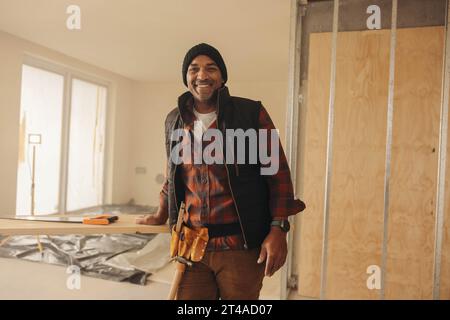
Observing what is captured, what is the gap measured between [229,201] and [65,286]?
2.20m

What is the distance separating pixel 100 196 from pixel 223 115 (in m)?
5.94

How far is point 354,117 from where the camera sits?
A: 8.49 feet

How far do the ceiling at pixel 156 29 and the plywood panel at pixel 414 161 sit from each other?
1.18m

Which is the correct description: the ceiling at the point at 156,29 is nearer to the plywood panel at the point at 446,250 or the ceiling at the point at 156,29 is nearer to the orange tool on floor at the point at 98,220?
the plywood panel at the point at 446,250

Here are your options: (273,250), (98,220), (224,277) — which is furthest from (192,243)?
(98,220)

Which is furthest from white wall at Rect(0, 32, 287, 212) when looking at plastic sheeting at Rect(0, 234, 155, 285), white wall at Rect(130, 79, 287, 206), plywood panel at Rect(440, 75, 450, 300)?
plywood panel at Rect(440, 75, 450, 300)

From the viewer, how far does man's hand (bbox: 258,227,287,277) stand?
1293 millimetres

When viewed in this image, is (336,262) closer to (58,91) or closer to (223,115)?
(223,115)

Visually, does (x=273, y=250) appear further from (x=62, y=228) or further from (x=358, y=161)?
(x=358, y=161)

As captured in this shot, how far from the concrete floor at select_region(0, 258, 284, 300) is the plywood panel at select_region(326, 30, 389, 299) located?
606mm

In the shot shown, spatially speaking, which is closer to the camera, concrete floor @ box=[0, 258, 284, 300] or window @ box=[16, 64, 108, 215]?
concrete floor @ box=[0, 258, 284, 300]

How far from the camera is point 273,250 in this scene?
1298mm

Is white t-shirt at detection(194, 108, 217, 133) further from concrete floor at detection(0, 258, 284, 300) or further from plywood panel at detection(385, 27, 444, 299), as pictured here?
concrete floor at detection(0, 258, 284, 300)

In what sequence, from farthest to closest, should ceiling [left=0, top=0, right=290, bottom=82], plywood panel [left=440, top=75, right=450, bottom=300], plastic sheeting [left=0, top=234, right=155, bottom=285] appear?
ceiling [left=0, top=0, right=290, bottom=82]
plastic sheeting [left=0, top=234, right=155, bottom=285]
plywood panel [left=440, top=75, right=450, bottom=300]
